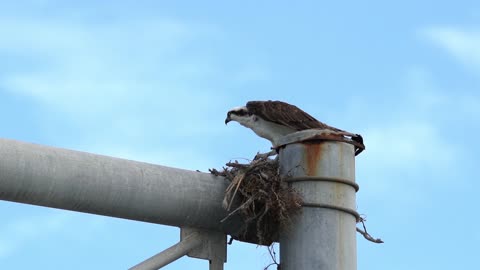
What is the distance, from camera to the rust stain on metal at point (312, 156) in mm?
6051

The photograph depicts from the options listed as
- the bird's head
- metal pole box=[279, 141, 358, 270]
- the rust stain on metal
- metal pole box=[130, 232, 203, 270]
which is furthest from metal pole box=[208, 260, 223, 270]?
the bird's head

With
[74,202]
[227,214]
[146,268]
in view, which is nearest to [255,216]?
[227,214]

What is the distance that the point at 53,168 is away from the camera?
527cm

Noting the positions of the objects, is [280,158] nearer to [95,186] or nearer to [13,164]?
[95,186]

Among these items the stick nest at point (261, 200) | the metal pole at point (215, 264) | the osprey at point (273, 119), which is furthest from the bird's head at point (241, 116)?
the metal pole at point (215, 264)

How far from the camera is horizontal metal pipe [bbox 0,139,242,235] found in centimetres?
513

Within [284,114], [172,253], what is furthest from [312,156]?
[284,114]

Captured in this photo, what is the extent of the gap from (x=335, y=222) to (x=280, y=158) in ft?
2.15

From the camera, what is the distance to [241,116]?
9.78 metres

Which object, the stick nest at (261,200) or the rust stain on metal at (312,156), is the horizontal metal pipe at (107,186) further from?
the rust stain on metal at (312,156)

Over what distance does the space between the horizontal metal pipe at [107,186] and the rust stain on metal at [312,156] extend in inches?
20.6

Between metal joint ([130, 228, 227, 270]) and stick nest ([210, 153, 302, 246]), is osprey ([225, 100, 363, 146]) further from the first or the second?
metal joint ([130, 228, 227, 270])

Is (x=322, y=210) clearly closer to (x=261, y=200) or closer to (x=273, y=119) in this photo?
(x=261, y=200)

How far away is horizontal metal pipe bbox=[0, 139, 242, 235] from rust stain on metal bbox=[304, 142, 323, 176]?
1.72 feet
